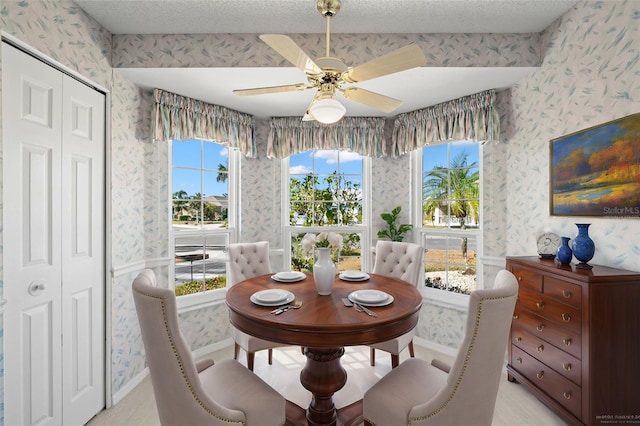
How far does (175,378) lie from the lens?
1189 millimetres

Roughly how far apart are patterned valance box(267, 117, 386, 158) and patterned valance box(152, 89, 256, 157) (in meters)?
0.31

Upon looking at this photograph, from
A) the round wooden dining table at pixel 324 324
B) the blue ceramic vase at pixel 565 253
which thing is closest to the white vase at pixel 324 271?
the round wooden dining table at pixel 324 324

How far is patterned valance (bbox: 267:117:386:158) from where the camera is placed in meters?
3.37

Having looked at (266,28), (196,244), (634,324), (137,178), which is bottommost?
(634,324)

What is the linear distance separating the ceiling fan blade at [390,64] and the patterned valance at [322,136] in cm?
175

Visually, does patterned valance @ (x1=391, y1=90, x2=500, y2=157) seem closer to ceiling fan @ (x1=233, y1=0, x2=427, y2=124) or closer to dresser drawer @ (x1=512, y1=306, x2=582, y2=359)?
ceiling fan @ (x1=233, y1=0, x2=427, y2=124)

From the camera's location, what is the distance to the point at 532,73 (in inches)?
96.4

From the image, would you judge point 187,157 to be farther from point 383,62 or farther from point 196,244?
point 383,62

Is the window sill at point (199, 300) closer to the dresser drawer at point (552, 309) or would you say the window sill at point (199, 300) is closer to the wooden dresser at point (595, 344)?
the dresser drawer at point (552, 309)

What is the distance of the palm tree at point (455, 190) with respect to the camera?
3051mm

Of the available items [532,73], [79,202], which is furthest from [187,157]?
[532,73]

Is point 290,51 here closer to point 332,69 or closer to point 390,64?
point 332,69

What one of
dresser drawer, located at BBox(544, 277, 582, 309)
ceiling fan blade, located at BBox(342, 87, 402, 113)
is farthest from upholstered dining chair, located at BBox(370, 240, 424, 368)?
ceiling fan blade, located at BBox(342, 87, 402, 113)

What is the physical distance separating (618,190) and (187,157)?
3630 mm
